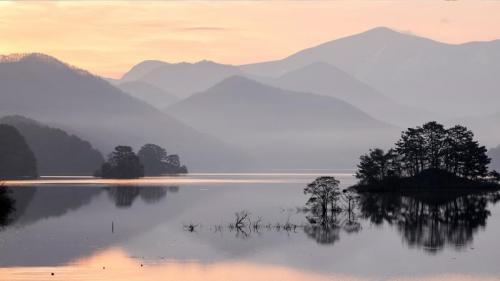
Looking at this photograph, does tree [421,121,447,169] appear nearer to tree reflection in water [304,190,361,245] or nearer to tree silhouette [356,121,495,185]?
tree silhouette [356,121,495,185]

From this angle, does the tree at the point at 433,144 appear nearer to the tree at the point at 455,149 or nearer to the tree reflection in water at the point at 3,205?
the tree at the point at 455,149

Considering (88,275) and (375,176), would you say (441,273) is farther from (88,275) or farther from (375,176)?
(375,176)

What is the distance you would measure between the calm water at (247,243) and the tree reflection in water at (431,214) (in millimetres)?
138

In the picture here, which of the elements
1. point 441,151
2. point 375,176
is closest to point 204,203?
point 375,176

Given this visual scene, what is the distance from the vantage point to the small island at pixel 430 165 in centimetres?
17038

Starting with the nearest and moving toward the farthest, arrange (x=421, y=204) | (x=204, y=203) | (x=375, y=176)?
(x=421, y=204), (x=204, y=203), (x=375, y=176)

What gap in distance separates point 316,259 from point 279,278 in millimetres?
10466

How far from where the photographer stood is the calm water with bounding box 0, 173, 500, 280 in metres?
64.4

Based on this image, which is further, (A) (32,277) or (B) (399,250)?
(B) (399,250)

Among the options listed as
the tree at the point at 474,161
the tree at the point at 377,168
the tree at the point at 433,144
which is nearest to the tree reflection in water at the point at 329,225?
the tree at the point at 377,168

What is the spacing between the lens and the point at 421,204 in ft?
440

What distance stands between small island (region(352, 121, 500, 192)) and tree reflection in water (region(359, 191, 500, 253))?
6.92m

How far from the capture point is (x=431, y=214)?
377 feet

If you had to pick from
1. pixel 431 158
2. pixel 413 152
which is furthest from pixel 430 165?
pixel 413 152
